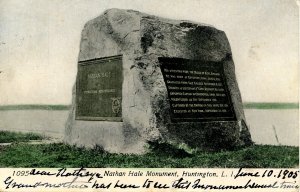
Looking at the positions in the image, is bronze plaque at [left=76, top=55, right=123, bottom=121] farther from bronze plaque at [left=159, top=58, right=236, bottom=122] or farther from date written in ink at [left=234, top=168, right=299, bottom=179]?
date written in ink at [left=234, top=168, right=299, bottom=179]

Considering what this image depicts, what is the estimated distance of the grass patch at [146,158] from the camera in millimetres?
5293

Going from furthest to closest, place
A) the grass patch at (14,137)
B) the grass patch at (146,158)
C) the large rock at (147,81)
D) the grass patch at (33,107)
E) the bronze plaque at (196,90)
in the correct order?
the grass patch at (14,137) → the grass patch at (33,107) → the bronze plaque at (196,90) → the large rock at (147,81) → the grass patch at (146,158)

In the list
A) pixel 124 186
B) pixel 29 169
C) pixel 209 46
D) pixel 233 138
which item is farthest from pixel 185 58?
pixel 29 169

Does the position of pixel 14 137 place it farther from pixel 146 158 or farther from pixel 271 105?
pixel 271 105

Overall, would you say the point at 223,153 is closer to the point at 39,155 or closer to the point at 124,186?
the point at 124,186

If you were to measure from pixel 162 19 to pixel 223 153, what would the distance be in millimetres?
2261

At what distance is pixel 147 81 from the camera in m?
5.86

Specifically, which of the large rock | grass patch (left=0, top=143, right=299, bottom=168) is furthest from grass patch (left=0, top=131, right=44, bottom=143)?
the large rock

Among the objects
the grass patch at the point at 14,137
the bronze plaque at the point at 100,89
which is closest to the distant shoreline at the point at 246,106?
the grass patch at the point at 14,137

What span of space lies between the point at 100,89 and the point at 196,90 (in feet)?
4.89

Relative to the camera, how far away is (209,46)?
6750 millimetres

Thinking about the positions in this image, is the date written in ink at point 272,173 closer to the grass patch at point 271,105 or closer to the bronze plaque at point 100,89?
the grass patch at point 271,105

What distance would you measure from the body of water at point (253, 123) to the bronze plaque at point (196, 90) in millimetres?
955

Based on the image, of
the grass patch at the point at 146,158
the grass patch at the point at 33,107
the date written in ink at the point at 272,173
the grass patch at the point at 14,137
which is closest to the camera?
the date written in ink at the point at 272,173
